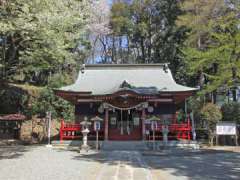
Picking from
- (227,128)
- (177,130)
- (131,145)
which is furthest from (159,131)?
(227,128)

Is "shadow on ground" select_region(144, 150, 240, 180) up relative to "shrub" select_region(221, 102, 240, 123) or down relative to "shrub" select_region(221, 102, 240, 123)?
down

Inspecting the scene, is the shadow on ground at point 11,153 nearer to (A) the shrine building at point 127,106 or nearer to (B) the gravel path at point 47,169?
(B) the gravel path at point 47,169

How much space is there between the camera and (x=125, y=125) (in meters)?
22.0

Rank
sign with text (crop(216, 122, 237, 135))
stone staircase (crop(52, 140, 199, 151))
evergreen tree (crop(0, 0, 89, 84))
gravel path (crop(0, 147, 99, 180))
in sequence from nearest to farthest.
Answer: gravel path (crop(0, 147, 99, 180)) < evergreen tree (crop(0, 0, 89, 84)) < stone staircase (crop(52, 140, 199, 151)) < sign with text (crop(216, 122, 237, 135))

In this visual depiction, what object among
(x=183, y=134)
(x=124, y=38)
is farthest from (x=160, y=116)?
(x=124, y=38)

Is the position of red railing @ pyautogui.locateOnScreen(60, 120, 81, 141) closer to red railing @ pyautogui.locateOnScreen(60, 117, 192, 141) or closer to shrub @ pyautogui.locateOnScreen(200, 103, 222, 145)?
red railing @ pyautogui.locateOnScreen(60, 117, 192, 141)

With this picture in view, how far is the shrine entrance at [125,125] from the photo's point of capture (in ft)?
71.3

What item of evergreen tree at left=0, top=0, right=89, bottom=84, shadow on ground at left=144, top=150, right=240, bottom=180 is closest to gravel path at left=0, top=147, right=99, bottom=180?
shadow on ground at left=144, top=150, right=240, bottom=180

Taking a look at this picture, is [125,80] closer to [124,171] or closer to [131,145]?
[131,145]

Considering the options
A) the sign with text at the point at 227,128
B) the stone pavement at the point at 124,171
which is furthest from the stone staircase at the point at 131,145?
the stone pavement at the point at 124,171

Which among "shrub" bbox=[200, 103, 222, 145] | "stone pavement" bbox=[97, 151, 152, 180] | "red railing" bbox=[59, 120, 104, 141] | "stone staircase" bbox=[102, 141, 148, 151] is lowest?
"stone pavement" bbox=[97, 151, 152, 180]

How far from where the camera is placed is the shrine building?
2055 centimetres

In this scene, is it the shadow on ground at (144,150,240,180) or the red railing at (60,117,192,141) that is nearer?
the shadow on ground at (144,150,240,180)

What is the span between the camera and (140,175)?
995 cm
